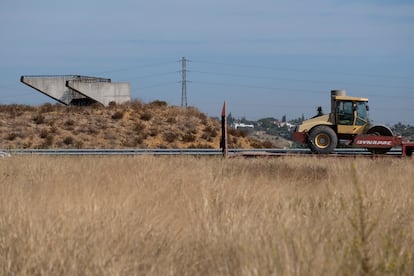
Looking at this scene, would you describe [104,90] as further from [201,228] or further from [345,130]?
[201,228]

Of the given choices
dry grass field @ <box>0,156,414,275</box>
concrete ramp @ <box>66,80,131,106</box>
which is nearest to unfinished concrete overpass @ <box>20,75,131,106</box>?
concrete ramp @ <box>66,80,131,106</box>

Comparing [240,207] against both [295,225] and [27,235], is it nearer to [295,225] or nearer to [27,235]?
[295,225]

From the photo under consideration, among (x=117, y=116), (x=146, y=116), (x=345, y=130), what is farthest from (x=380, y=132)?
(x=117, y=116)

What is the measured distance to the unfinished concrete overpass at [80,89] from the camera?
5284cm

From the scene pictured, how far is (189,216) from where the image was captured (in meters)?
8.05

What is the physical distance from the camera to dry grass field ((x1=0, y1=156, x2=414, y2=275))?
577 cm

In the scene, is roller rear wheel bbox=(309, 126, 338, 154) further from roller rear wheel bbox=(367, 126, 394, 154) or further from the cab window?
roller rear wheel bbox=(367, 126, 394, 154)

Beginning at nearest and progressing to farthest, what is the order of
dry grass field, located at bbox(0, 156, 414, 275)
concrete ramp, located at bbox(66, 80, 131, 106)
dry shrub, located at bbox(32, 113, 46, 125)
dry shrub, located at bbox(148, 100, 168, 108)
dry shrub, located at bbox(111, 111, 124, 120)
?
dry grass field, located at bbox(0, 156, 414, 275) → dry shrub, located at bbox(32, 113, 46, 125) → dry shrub, located at bbox(111, 111, 124, 120) → dry shrub, located at bbox(148, 100, 168, 108) → concrete ramp, located at bbox(66, 80, 131, 106)

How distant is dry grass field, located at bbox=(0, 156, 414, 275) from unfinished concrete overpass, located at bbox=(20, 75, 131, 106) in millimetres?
42092

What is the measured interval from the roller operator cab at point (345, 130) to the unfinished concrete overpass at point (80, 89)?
30398 millimetres

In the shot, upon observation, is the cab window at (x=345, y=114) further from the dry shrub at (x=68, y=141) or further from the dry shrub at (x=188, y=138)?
the dry shrub at (x=68, y=141)

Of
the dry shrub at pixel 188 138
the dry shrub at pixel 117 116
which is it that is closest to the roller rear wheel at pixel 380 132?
the dry shrub at pixel 188 138

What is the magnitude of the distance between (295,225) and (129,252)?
68.7 inches

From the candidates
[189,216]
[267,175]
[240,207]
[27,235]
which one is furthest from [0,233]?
[267,175]
